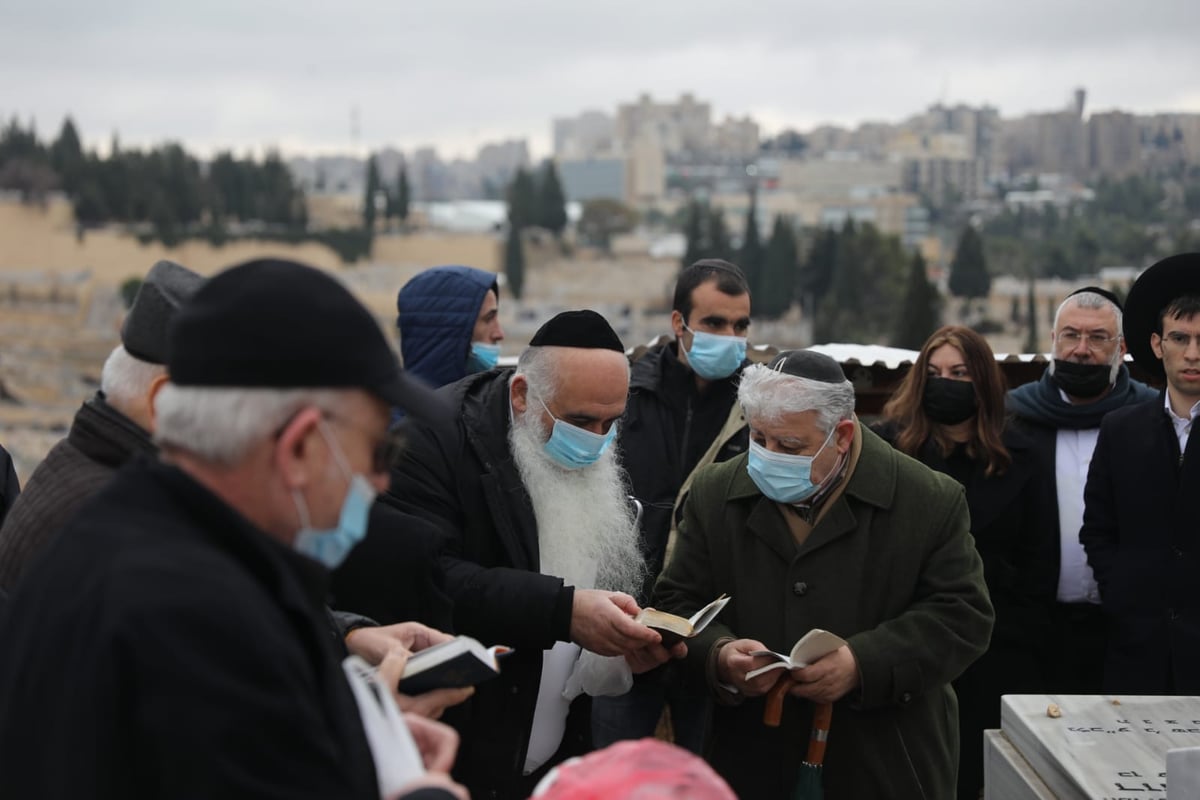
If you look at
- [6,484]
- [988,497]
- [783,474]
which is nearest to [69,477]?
[783,474]

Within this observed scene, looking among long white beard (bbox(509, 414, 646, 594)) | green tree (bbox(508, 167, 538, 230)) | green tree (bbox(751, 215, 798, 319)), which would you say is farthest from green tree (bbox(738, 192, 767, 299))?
long white beard (bbox(509, 414, 646, 594))

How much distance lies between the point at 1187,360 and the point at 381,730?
2.48 metres

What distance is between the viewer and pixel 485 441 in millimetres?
2598

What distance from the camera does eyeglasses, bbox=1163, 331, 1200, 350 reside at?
320 cm

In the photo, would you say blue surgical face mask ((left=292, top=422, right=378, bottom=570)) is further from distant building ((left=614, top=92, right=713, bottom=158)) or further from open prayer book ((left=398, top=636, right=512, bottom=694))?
distant building ((left=614, top=92, right=713, bottom=158))

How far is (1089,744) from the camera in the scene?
90.2 inches

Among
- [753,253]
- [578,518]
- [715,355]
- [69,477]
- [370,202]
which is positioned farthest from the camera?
[370,202]

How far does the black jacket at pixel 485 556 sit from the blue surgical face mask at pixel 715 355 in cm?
120

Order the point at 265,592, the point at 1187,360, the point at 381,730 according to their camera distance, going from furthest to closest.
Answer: the point at 1187,360
the point at 381,730
the point at 265,592

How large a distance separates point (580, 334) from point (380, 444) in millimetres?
1315

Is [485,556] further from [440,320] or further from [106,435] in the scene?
[440,320]

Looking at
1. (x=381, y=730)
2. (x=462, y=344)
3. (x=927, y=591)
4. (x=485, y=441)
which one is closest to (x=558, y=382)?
(x=485, y=441)

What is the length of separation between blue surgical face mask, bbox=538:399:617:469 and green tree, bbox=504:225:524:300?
67.1 metres

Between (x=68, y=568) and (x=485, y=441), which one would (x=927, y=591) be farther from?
(x=68, y=568)
